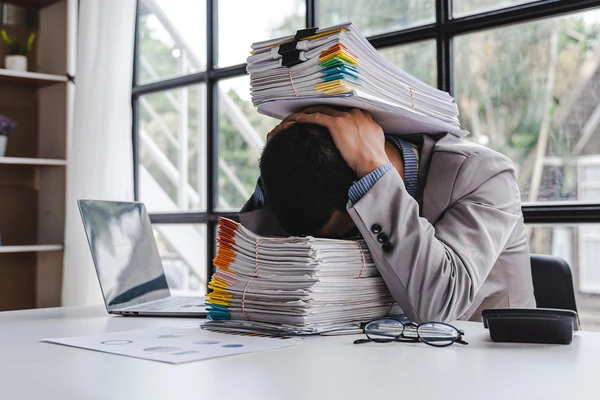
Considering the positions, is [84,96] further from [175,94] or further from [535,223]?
[535,223]

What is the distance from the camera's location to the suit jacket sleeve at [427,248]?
1.25 m

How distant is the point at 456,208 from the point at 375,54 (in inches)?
13.4

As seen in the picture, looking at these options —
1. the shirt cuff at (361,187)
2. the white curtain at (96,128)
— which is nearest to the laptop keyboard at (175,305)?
the shirt cuff at (361,187)

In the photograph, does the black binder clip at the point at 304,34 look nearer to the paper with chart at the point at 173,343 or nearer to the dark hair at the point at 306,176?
the dark hair at the point at 306,176

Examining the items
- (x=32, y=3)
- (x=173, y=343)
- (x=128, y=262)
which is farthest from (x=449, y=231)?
(x=32, y=3)

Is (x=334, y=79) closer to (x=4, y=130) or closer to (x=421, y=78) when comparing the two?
(x=421, y=78)

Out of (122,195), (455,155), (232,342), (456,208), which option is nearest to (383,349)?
(232,342)

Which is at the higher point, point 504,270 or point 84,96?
point 84,96

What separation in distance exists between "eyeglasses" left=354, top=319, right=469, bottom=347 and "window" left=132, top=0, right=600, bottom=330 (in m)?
1.43

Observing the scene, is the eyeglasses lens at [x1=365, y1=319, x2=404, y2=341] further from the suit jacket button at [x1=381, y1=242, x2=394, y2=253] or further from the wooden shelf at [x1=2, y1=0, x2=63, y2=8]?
the wooden shelf at [x1=2, y1=0, x2=63, y2=8]

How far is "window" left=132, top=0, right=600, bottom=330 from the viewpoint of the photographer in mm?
2393

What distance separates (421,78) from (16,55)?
2.27 metres

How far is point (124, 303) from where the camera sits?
153 centimetres

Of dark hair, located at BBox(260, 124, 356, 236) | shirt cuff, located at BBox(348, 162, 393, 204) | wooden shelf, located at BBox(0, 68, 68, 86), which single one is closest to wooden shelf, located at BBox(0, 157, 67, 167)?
wooden shelf, located at BBox(0, 68, 68, 86)
